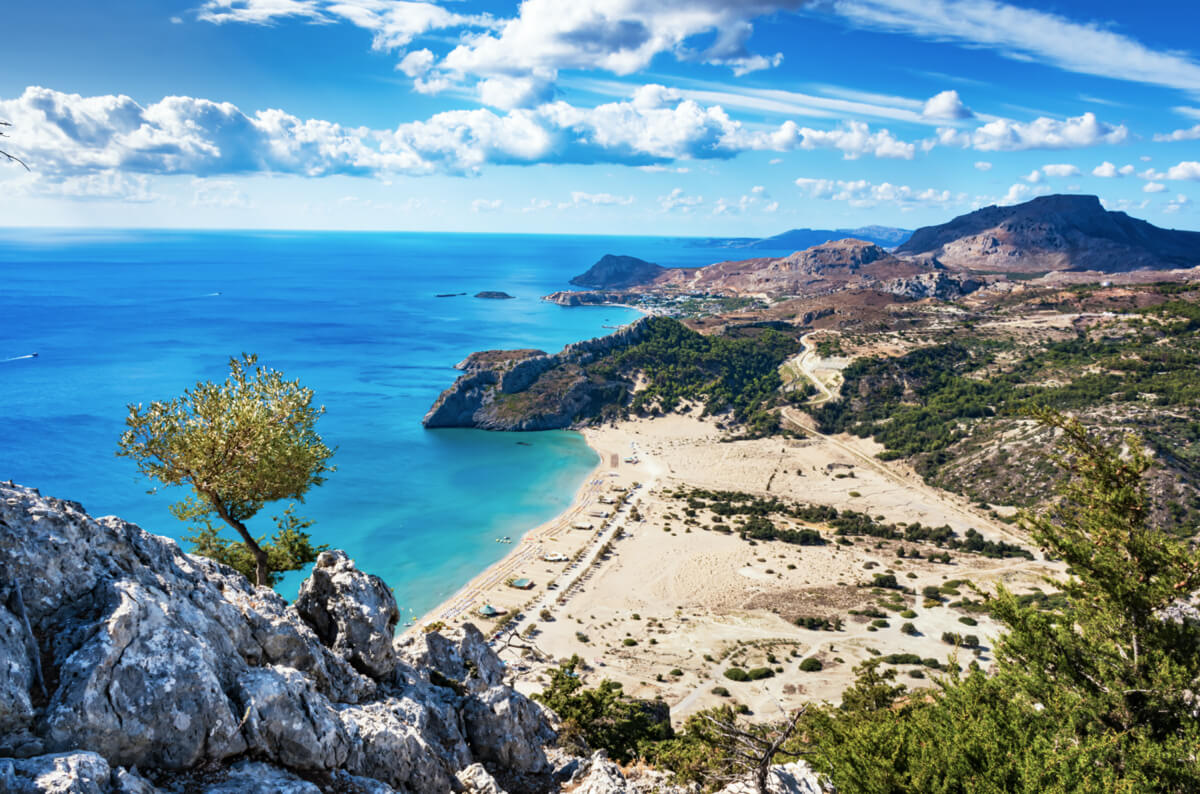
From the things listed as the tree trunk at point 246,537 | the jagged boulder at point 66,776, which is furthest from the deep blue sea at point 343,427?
the jagged boulder at point 66,776

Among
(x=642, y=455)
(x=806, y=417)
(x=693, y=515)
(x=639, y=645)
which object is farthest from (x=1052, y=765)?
(x=806, y=417)

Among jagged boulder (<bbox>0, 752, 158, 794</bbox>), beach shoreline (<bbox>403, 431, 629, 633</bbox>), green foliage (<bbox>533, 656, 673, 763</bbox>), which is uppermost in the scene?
jagged boulder (<bbox>0, 752, 158, 794</bbox>)

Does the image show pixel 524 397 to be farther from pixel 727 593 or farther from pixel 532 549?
pixel 727 593

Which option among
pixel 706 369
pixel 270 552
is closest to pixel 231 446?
pixel 270 552

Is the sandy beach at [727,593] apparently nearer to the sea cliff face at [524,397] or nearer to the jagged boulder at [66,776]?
the sea cliff face at [524,397]

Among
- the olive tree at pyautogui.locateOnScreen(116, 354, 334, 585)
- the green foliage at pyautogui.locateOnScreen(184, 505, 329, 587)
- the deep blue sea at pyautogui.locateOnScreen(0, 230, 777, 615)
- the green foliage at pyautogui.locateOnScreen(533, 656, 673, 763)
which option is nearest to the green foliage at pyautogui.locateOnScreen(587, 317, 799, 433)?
the deep blue sea at pyautogui.locateOnScreen(0, 230, 777, 615)

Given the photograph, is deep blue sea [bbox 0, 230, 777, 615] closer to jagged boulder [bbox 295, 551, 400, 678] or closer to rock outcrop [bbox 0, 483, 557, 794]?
jagged boulder [bbox 295, 551, 400, 678]

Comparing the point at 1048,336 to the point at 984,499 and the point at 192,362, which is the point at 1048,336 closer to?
the point at 984,499
